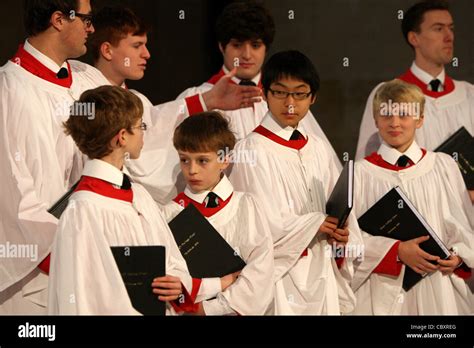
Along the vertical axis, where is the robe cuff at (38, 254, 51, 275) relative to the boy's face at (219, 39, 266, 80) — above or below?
below

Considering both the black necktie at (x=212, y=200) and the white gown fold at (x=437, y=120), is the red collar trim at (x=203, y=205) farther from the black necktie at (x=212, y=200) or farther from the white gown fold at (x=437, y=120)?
the white gown fold at (x=437, y=120)

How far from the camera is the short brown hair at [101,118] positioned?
4.47 meters

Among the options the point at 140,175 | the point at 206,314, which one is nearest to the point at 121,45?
the point at 140,175

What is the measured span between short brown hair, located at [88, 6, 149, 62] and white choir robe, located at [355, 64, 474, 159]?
1.19 metres

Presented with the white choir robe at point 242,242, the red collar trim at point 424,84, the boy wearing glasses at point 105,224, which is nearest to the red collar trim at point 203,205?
the white choir robe at point 242,242

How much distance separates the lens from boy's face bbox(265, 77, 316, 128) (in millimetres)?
5180

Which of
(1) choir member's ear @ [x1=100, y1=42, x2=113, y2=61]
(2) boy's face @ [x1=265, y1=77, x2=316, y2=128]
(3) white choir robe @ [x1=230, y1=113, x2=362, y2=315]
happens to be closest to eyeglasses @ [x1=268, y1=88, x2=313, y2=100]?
(2) boy's face @ [x1=265, y1=77, x2=316, y2=128]

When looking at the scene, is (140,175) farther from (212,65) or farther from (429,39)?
(429,39)

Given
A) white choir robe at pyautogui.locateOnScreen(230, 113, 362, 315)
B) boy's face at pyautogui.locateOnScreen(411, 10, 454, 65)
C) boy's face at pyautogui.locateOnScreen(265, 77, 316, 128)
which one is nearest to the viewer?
white choir robe at pyautogui.locateOnScreen(230, 113, 362, 315)

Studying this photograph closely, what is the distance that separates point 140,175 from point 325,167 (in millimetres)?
823

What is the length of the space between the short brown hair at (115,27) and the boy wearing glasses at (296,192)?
0.67 m

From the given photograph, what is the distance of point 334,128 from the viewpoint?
6.12 meters

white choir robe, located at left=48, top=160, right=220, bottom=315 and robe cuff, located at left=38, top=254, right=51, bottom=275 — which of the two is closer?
white choir robe, located at left=48, top=160, right=220, bottom=315

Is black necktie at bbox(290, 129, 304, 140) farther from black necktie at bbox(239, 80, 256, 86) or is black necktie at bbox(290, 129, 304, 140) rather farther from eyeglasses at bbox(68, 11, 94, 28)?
eyeglasses at bbox(68, 11, 94, 28)
